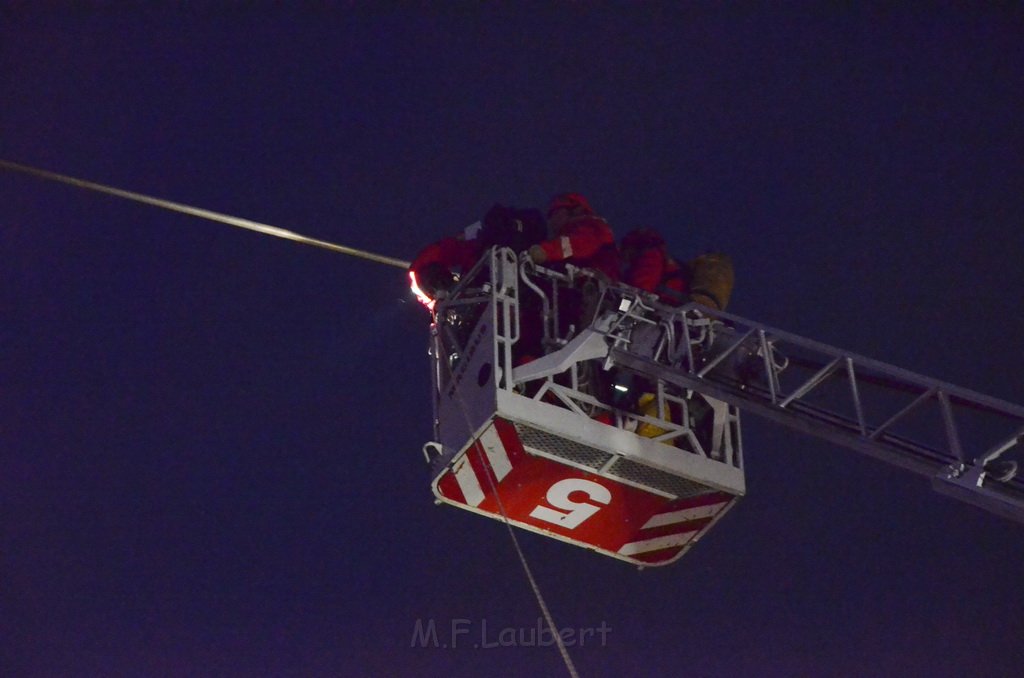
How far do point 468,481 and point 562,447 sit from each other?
909 millimetres

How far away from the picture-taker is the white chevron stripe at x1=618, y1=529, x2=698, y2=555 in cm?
1087

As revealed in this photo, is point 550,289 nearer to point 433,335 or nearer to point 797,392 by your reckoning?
point 433,335

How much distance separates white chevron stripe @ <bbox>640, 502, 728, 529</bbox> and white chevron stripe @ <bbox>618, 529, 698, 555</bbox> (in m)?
0.19

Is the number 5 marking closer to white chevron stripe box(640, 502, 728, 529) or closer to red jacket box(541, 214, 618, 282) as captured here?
white chevron stripe box(640, 502, 728, 529)

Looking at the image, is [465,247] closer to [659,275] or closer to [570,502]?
[659,275]

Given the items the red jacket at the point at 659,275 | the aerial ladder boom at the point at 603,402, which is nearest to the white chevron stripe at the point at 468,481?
the aerial ladder boom at the point at 603,402

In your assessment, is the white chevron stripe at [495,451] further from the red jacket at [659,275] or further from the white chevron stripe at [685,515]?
the red jacket at [659,275]

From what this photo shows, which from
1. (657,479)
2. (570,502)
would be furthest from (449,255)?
(657,479)

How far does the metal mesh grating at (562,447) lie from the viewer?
9836mm

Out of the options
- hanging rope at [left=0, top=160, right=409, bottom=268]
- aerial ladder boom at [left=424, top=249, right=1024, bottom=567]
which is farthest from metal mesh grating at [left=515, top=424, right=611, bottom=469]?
hanging rope at [left=0, top=160, right=409, bottom=268]

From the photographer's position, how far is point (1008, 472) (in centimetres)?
830

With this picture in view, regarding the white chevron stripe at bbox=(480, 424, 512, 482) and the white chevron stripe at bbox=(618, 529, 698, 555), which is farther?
the white chevron stripe at bbox=(618, 529, 698, 555)

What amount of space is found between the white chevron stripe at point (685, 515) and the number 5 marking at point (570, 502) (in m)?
0.50

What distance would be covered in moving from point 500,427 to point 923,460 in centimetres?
292
